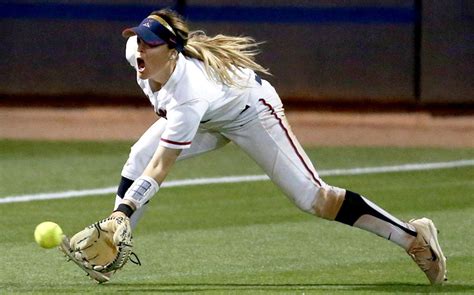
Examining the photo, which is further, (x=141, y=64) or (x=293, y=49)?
(x=293, y=49)

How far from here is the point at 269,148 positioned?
7.47 metres

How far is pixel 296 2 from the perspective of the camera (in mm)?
15484

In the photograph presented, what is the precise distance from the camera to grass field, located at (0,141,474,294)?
7.55 metres

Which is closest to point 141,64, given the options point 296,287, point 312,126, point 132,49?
point 132,49

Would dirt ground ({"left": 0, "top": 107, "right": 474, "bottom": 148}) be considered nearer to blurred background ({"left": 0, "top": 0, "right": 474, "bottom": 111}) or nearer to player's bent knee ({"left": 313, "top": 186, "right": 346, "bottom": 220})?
blurred background ({"left": 0, "top": 0, "right": 474, "bottom": 111})

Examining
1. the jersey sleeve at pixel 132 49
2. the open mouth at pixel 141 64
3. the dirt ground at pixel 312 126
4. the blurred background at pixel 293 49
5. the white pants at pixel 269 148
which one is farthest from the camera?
the blurred background at pixel 293 49

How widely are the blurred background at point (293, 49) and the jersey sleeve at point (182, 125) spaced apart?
8.53m

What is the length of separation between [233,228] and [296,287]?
2270 mm

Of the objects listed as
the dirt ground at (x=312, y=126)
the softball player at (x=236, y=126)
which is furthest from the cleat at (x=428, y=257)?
the dirt ground at (x=312, y=126)

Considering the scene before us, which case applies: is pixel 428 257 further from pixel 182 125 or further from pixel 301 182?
pixel 182 125

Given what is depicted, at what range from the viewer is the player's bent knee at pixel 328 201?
24.5 feet

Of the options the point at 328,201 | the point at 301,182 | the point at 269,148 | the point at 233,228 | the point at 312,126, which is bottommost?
the point at 312,126

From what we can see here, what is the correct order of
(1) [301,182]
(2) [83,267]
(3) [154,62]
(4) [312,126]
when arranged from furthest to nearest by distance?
(4) [312,126] → (1) [301,182] → (2) [83,267] → (3) [154,62]

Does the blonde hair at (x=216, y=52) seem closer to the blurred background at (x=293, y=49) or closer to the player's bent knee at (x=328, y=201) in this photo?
the player's bent knee at (x=328, y=201)
